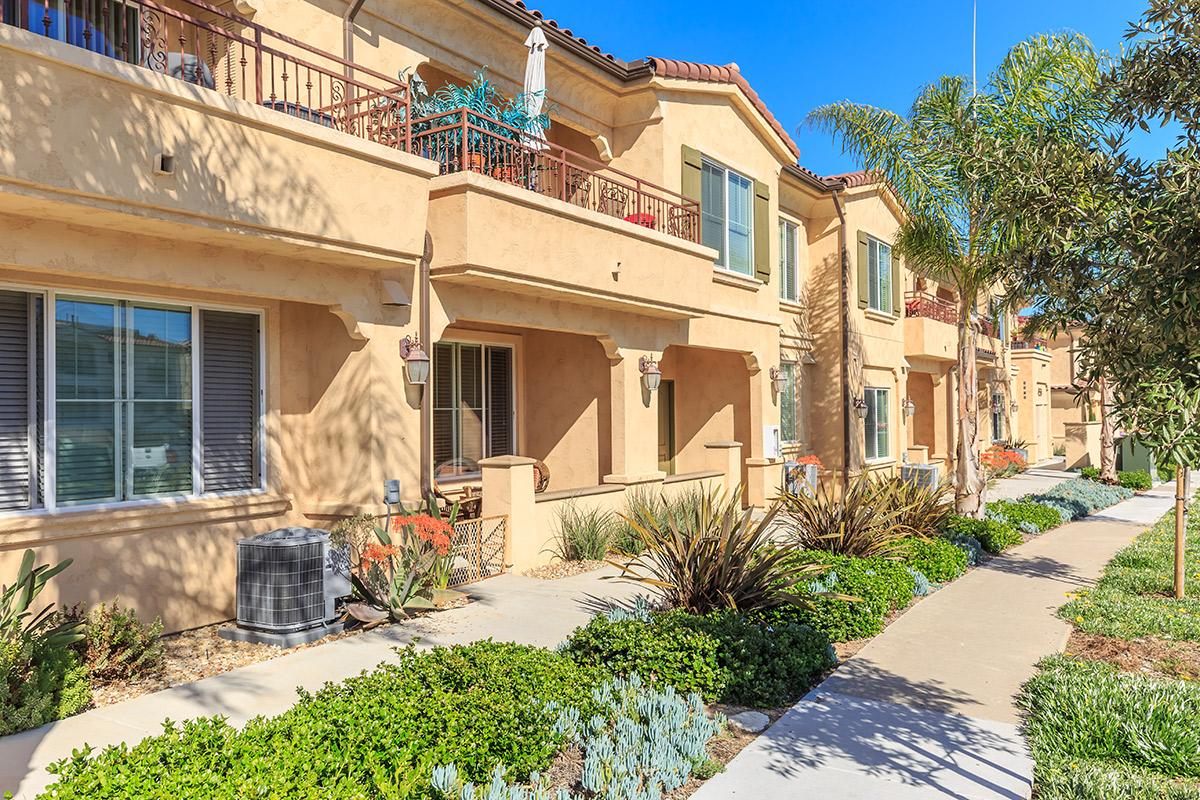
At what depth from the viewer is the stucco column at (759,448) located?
57.5 feet

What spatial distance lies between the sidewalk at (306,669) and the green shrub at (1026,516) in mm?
8243

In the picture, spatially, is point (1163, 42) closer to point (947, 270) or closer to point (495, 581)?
point (495, 581)

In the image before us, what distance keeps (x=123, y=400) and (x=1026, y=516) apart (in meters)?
14.3

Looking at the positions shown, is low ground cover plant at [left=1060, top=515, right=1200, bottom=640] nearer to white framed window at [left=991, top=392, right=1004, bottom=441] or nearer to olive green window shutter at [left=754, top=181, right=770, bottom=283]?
olive green window shutter at [left=754, top=181, right=770, bottom=283]

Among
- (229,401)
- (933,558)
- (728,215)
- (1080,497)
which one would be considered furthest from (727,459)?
(229,401)

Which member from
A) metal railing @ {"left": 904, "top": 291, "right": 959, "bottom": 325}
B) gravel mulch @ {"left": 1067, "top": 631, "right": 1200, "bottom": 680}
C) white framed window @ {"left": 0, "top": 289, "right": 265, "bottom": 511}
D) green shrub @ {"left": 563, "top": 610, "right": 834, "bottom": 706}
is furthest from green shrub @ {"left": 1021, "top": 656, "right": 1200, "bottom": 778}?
metal railing @ {"left": 904, "top": 291, "right": 959, "bottom": 325}

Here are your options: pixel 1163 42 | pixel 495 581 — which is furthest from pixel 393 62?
pixel 1163 42

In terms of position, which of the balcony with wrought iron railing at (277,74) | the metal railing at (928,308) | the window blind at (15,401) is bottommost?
the window blind at (15,401)

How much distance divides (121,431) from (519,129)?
18.8 ft

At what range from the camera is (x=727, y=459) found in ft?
53.6

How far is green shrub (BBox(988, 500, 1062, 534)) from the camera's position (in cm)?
1534

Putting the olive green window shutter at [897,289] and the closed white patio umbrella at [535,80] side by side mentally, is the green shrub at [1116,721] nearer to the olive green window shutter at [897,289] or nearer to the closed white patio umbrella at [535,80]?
the closed white patio umbrella at [535,80]

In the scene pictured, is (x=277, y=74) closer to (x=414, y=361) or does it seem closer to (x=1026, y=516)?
(x=414, y=361)

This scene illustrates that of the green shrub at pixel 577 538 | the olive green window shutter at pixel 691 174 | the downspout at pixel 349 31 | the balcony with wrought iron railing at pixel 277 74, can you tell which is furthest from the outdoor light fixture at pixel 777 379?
the downspout at pixel 349 31
